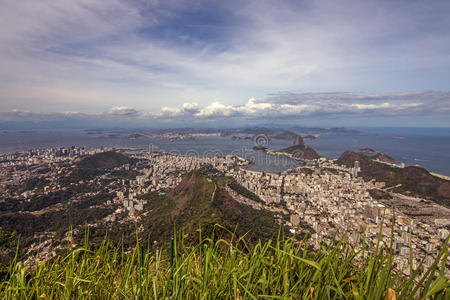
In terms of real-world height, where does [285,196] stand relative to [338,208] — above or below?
below

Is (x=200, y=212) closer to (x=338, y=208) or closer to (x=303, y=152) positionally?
(x=338, y=208)

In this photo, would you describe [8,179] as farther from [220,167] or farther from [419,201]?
[419,201]

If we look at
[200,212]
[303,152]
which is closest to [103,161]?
[200,212]

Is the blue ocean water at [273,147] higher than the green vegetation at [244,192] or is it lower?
higher

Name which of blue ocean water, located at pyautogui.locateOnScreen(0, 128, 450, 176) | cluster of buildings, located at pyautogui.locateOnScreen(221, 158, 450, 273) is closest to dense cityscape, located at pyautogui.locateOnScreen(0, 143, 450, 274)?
cluster of buildings, located at pyautogui.locateOnScreen(221, 158, 450, 273)

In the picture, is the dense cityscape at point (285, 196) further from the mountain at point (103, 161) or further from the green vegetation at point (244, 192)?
the mountain at point (103, 161)

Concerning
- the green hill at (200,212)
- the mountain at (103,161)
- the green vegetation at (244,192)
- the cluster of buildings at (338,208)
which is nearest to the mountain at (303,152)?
the cluster of buildings at (338,208)

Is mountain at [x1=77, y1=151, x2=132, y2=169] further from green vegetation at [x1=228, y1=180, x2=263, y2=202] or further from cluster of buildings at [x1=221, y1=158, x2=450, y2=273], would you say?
green vegetation at [x1=228, y1=180, x2=263, y2=202]

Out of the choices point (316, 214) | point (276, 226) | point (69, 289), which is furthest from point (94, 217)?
point (69, 289)
